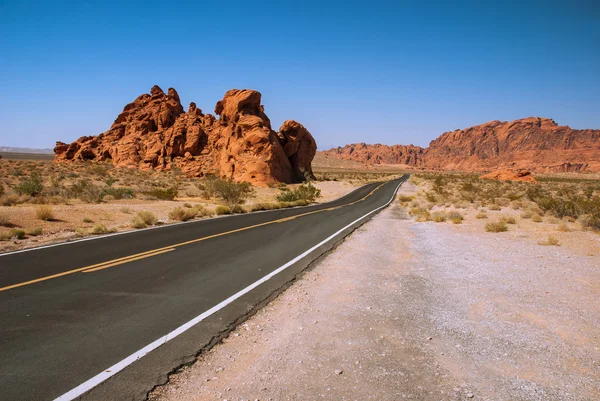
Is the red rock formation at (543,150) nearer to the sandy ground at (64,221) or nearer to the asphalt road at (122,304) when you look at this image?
the sandy ground at (64,221)

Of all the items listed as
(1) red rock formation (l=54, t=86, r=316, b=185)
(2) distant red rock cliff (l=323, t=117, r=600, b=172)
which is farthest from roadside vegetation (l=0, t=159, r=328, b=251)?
(2) distant red rock cliff (l=323, t=117, r=600, b=172)

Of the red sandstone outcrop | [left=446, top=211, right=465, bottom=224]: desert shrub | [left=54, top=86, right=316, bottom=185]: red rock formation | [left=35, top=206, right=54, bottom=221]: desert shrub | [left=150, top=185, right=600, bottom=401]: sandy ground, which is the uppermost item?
[left=54, top=86, right=316, bottom=185]: red rock formation

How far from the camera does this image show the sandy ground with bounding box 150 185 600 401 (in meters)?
3.51

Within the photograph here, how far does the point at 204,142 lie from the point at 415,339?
55904 millimetres

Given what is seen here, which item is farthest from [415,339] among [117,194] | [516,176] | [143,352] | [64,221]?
[516,176]

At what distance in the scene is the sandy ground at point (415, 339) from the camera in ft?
11.5

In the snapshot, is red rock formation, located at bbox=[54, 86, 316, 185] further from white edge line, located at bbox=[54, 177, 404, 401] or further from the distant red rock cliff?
the distant red rock cliff

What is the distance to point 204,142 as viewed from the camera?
186 ft

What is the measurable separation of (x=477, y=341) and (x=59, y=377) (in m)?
4.85

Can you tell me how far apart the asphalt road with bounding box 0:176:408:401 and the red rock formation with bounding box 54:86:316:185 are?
35346mm

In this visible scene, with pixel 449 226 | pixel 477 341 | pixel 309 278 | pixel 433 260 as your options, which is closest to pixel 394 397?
pixel 477 341

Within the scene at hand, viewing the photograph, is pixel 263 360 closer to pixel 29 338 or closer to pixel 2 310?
pixel 29 338

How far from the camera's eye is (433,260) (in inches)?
363

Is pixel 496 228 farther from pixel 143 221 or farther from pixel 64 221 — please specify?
pixel 64 221
